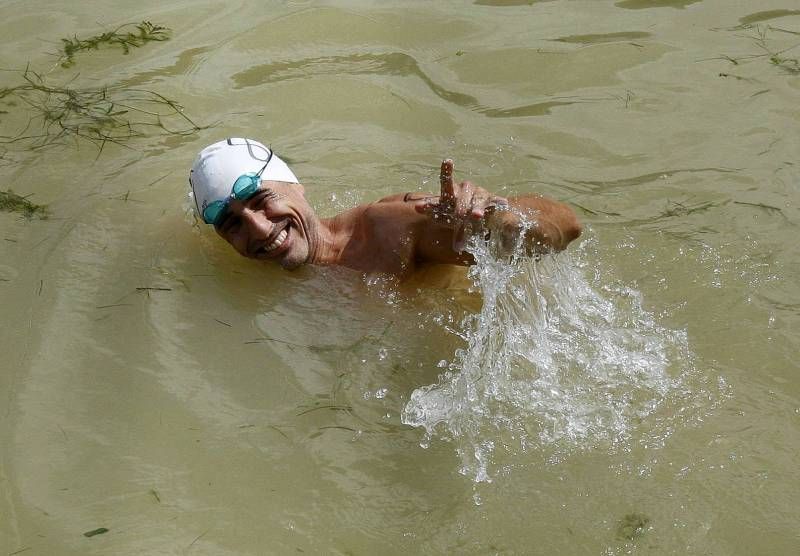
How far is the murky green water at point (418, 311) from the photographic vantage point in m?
3.70

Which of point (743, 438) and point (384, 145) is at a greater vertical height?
point (384, 145)

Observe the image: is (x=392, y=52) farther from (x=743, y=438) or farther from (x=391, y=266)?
(x=743, y=438)

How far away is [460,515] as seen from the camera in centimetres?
367

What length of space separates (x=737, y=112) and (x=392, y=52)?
253 centimetres

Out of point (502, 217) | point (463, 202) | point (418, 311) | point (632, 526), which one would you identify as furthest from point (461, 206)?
point (632, 526)

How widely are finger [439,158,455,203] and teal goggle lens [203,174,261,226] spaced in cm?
135

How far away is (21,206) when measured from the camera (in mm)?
5695

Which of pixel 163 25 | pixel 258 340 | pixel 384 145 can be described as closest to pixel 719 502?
pixel 258 340

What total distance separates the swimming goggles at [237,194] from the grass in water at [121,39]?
2811mm

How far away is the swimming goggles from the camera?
195 inches

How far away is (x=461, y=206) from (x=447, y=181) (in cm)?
20

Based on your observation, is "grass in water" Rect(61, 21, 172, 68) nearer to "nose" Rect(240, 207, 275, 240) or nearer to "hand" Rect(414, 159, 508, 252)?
"nose" Rect(240, 207, 275, 240)

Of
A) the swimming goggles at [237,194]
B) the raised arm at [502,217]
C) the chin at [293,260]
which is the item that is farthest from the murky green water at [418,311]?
the raised arm at [502,217]

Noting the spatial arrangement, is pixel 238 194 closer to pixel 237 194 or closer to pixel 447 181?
pixel 237 194
